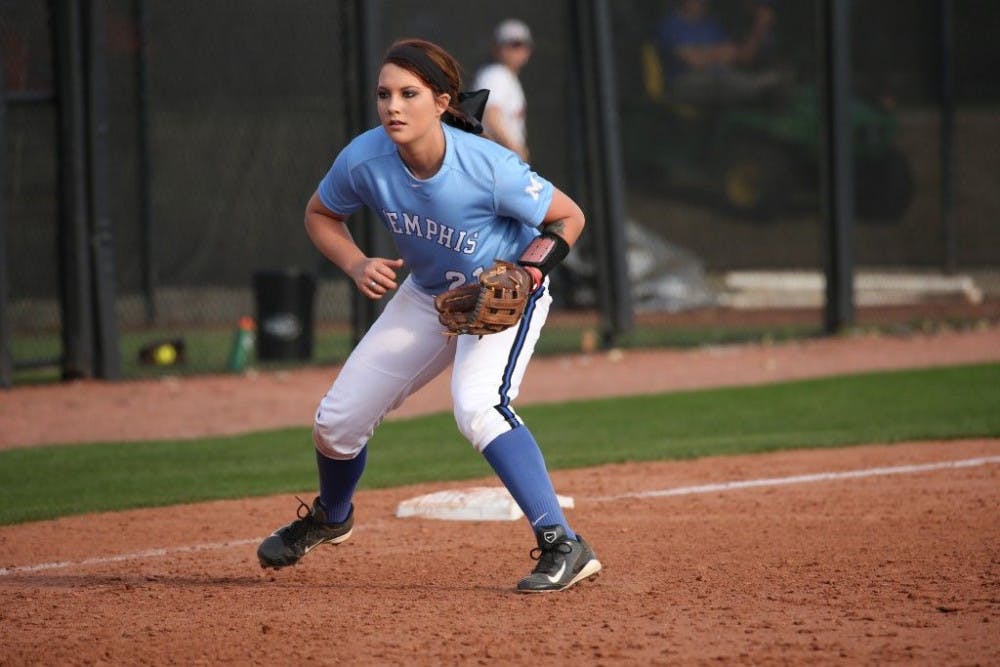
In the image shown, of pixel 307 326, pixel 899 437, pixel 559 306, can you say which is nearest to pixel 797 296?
pixel 559 306

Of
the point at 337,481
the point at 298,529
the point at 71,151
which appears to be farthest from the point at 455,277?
the point at 71,151

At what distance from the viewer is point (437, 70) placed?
5043mm

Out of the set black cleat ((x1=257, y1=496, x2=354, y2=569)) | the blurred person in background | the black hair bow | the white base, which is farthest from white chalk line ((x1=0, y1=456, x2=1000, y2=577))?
the blurred person in background

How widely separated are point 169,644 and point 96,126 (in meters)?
7.14

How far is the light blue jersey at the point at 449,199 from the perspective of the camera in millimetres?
5062

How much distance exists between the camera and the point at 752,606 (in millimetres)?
4848

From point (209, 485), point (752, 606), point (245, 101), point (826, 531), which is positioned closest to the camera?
point (752, 606)

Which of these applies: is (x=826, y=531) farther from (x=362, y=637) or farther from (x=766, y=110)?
(x=766, y=110)

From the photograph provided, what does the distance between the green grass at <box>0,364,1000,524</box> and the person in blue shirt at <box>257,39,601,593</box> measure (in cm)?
240

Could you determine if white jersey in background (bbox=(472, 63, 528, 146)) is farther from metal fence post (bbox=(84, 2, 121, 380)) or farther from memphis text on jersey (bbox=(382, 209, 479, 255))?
memphis text on jersey (bbox=(382, 209, 479, 255))

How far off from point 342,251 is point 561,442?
148 inches

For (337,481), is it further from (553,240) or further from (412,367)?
(553,240)

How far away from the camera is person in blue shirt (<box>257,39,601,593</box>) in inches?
198

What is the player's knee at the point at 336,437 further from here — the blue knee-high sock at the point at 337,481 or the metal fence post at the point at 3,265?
the metal fence post at the point at 3,265
